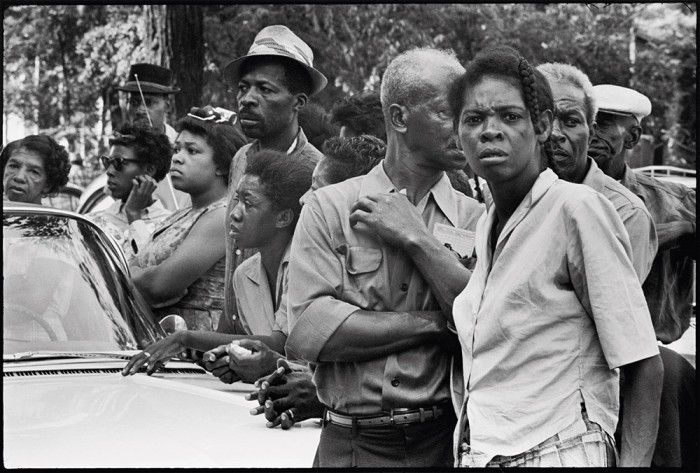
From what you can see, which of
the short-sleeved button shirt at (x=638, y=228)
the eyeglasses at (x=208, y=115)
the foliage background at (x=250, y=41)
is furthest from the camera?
the foliage background at (x=250, y=41)

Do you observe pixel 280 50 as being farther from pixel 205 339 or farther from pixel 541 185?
pixel 541 185

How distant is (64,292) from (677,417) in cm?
246

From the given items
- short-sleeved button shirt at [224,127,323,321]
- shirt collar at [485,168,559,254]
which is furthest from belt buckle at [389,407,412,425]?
short-sleeved button shirt at [224,127,323,321]

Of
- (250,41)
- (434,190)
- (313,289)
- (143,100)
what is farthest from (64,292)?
(250,41)

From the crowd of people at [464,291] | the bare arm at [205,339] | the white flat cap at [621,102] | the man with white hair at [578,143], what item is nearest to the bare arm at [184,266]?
the crowd of people at [464,291]

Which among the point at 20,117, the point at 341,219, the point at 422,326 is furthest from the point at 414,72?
the point at 20,117

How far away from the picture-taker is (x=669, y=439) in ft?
15.0

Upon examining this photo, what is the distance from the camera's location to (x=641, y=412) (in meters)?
3.09

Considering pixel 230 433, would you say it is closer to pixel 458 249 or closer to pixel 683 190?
pixel 458 249

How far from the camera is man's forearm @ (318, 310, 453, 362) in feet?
11.8

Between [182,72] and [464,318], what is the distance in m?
8.08

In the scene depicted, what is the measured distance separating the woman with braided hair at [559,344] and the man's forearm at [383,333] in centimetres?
32

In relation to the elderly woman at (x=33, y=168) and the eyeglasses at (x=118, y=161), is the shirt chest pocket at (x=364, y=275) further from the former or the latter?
the eyeglasses at (x=118, y=161)

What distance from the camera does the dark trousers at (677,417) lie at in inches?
179
